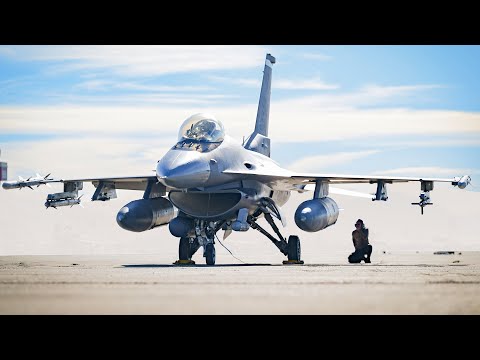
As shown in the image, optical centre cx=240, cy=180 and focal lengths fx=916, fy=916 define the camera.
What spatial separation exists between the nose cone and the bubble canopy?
2.08 ft

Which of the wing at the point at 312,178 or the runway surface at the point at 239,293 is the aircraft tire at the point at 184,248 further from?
the runway surface at the point at 239,293

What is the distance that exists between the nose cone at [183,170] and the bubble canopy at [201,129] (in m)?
0.63

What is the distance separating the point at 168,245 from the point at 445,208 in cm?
3593

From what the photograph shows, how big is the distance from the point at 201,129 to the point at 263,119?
310 inches

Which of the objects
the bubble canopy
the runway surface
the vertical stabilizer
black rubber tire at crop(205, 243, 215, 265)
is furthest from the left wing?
the runway surface

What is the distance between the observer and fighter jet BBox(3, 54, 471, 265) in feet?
74.8

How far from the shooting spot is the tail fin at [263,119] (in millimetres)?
29391

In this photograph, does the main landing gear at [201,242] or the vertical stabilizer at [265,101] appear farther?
the vertical stabilizer at [265,101]

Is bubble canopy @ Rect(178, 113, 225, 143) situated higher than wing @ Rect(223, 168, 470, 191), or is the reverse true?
bubble canopy @ Rect(178, 113, 225, 143)

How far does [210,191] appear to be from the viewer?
78.4 feet

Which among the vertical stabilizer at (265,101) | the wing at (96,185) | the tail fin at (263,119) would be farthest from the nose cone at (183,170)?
the vertical stabilizer at (265,101)

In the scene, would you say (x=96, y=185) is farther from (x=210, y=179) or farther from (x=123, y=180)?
(x=210, y=179)

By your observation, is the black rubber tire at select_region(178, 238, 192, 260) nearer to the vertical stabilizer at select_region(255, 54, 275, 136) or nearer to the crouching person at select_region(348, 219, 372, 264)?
the crouching person at select_region(348, 219, 372, 264)

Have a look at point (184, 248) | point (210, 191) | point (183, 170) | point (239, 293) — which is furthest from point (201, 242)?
point (239, 293)
